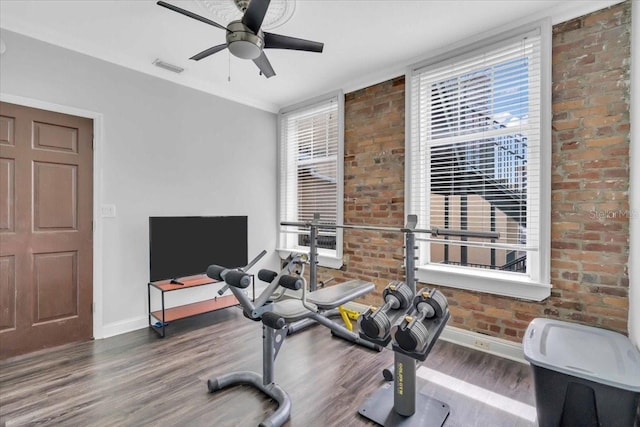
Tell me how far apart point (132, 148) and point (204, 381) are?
2330mm

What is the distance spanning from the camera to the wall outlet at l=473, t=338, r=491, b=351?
266 centimetres

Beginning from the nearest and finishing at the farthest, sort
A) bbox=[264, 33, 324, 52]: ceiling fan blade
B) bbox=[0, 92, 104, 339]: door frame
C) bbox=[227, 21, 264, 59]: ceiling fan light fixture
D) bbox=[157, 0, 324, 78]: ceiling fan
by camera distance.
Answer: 1. bbox=[157, 0, 324, 78]: ceiling fan
2. bbox=[227, 21, 264, 59]: ceiling fan light fixture
3. bbox=[264, 33, 324, 52]: ceiling fan blade
4. bbox=[0, 92, 104, 339]: door frame

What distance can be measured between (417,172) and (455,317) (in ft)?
4.61

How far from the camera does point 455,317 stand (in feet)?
9.39

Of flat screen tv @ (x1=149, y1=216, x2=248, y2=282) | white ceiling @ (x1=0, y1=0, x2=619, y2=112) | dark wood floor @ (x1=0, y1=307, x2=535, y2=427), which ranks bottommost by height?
dark wood floor @ (x1=0, y1=307, x2=535, y2=427)

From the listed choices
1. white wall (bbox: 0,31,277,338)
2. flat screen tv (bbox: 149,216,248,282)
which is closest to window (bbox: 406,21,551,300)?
flat screen tv (bbox: 149,216,248,282)

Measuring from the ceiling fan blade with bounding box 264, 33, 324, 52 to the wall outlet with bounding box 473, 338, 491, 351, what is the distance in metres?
2.68

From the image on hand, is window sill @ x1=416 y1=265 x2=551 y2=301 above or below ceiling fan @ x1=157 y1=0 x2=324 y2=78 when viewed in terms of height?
below

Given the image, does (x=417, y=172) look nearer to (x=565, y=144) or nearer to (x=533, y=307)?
(x=565, y=144)

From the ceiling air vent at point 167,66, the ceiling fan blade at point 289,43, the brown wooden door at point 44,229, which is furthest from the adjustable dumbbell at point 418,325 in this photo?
the ceiling air vent at point 167,66

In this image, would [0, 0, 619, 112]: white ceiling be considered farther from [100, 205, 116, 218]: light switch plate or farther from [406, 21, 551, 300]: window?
[100, 205, 116, 218]: light switch plate

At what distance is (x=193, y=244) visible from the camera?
11.2 ft

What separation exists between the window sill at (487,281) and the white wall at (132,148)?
8.20 ft

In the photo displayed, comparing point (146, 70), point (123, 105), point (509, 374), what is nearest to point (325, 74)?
point (146, 70)
